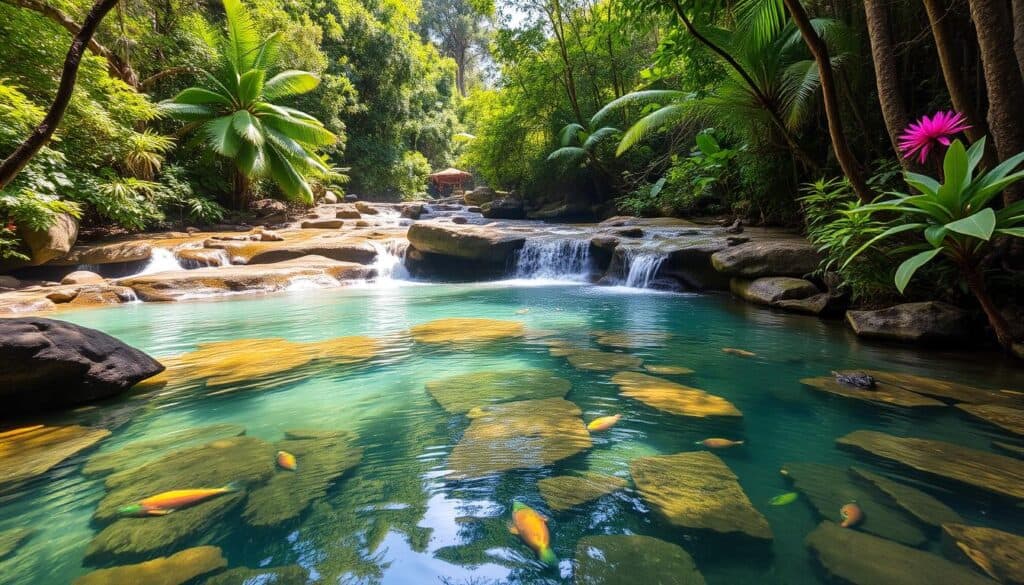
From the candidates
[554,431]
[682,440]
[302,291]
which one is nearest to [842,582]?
[682,440]

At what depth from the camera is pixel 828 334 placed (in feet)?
15.2

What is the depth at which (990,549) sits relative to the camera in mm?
1383

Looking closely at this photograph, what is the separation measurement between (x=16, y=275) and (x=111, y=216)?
2.47 m

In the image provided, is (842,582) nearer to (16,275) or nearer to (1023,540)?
(1023,540)

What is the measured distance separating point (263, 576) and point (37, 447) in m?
1.95

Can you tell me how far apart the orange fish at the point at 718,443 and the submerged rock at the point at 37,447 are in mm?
3181

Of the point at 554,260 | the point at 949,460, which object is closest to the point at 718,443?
the point at 949,460

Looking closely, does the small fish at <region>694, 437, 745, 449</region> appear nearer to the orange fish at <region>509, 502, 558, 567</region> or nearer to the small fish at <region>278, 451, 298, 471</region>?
the orange fish at <region>509, 502, 558, 567</region>

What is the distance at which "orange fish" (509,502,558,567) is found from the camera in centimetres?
143

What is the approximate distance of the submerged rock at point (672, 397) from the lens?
8.52 ft

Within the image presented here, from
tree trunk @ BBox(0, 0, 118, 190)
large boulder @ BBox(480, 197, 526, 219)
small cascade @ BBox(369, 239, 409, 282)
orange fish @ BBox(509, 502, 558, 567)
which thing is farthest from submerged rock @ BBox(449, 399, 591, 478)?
large boulder @ BBox(480, 197, 526, 219)

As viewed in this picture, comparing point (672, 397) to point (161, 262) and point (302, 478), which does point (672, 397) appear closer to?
point (302, 478)

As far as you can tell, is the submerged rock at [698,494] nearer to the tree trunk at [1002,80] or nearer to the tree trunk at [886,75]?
the tree trunk at [1002,80]

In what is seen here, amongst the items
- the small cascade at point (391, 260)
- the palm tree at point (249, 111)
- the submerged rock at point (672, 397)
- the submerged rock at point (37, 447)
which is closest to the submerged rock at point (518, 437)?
the submerged rock at point (672, 397)
